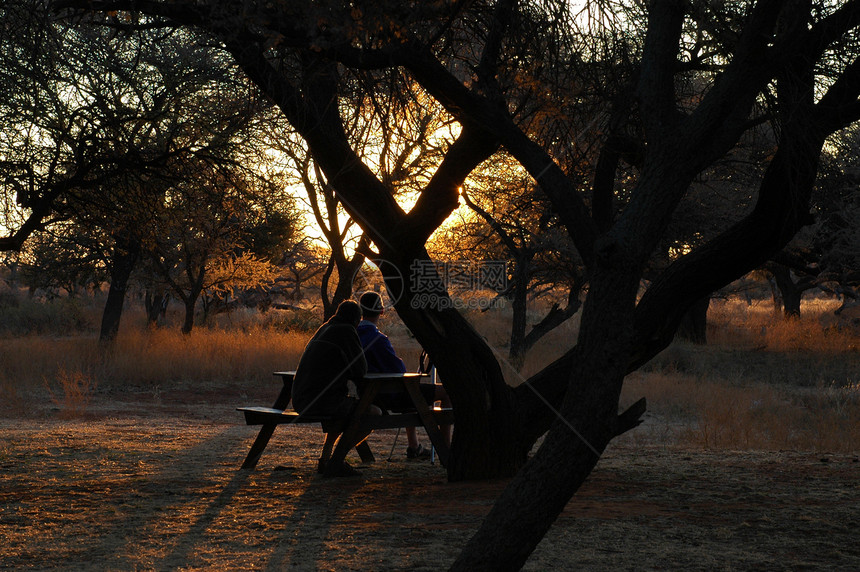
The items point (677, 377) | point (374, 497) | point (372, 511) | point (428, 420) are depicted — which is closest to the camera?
point (372, 511)

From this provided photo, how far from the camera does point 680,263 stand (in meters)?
6.04

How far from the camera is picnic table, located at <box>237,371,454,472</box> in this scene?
7.21 metres

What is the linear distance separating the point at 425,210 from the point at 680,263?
1.92 metres

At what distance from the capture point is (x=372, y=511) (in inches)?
232

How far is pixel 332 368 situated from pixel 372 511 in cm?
158

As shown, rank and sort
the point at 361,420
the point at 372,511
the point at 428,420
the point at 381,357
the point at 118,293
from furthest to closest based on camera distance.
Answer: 1. the point at 118,293
2. the point at 381,357
3. the point at 428,420
4. the point at 361,420
5. the point at 372,511

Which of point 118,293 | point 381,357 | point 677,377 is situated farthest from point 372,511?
point 118,293

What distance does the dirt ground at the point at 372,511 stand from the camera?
4.65 meters

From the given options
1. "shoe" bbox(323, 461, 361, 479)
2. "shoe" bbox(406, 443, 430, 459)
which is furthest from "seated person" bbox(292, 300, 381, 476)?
"shoe" bbox(406, 443, 430, 459)

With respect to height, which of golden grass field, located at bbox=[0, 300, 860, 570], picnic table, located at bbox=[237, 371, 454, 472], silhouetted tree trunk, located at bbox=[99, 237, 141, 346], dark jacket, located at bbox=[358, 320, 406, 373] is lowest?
golden grass field, located at bbox=[0, 300, 860, 570]

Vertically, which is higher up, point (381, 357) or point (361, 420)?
point (381, 357)

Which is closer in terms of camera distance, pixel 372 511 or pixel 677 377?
pixel 372 511

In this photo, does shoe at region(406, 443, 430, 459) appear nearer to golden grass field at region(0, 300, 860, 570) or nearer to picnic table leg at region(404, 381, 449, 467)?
golden grass field at region(0, 300, 860, 570)

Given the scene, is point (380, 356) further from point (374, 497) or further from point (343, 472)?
point (374, 497)
